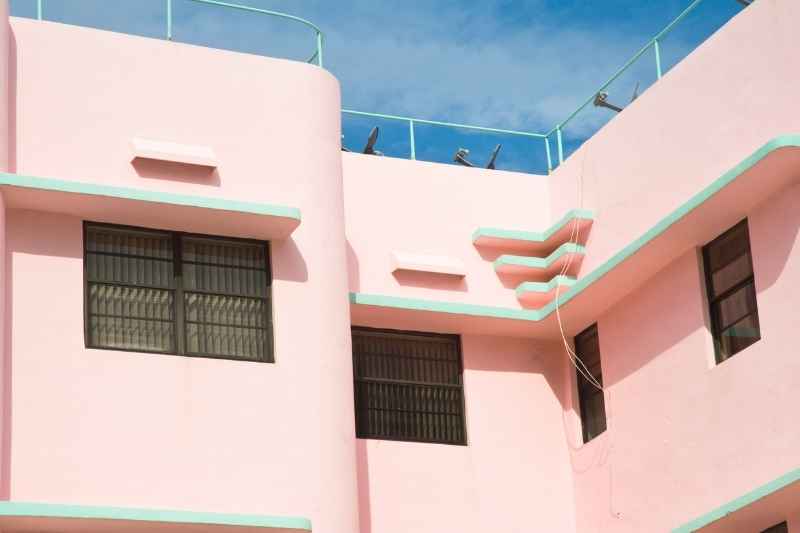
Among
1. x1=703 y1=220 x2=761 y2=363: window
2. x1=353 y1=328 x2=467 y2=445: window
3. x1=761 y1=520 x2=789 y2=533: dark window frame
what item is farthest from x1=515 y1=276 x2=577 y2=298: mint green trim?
x1=761 y1=520 x2=789 y2=533: dark window frame

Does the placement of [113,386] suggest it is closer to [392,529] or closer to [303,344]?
[303,344]

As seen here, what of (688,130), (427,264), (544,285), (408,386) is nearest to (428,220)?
(427,264)

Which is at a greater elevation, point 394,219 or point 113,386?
point 394,219

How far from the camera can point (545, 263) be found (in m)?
23.0

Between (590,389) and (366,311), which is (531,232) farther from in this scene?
(366,311)

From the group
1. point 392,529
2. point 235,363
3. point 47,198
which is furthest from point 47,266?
point 392,529

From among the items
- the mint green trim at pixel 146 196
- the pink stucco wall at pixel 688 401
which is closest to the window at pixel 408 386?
the pink stucco wall at pixel 688 401

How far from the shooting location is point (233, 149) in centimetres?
2069

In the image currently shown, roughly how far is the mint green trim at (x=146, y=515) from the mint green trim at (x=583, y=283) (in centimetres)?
377

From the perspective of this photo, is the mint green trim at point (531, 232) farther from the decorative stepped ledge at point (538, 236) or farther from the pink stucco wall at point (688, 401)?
the pink stucco wall at point (688, 401)

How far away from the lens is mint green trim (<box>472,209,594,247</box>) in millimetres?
22594

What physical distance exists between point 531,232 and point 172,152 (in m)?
5.41

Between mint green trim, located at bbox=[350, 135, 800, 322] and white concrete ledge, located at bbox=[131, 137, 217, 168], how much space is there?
8.31ft

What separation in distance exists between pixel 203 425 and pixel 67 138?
356 centimetres
